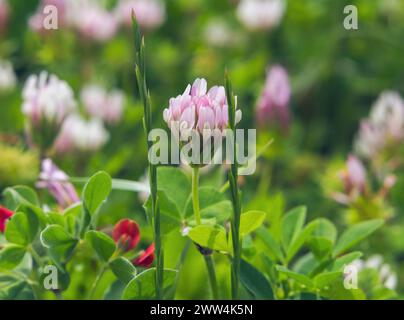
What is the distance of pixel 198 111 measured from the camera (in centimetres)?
82

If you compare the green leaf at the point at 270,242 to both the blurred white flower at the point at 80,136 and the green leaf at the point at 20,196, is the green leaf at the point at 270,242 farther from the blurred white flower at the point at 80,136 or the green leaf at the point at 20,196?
the blurred white flower at the point at 80,136

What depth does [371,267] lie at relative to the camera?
3.50 feet

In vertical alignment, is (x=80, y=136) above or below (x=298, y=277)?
above

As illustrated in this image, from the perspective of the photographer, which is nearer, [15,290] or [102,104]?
[15,290]

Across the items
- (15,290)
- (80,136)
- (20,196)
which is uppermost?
(80,136)

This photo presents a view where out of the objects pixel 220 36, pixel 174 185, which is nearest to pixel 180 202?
pixel 174 185

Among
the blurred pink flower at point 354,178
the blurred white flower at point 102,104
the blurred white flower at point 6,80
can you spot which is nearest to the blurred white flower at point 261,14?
the blurred white flower at point 102,104

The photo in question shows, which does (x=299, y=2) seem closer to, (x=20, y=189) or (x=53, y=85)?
(x=53, y=85)

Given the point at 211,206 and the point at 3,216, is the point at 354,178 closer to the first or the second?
the point at 211,206

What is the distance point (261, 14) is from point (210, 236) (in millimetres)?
1176
